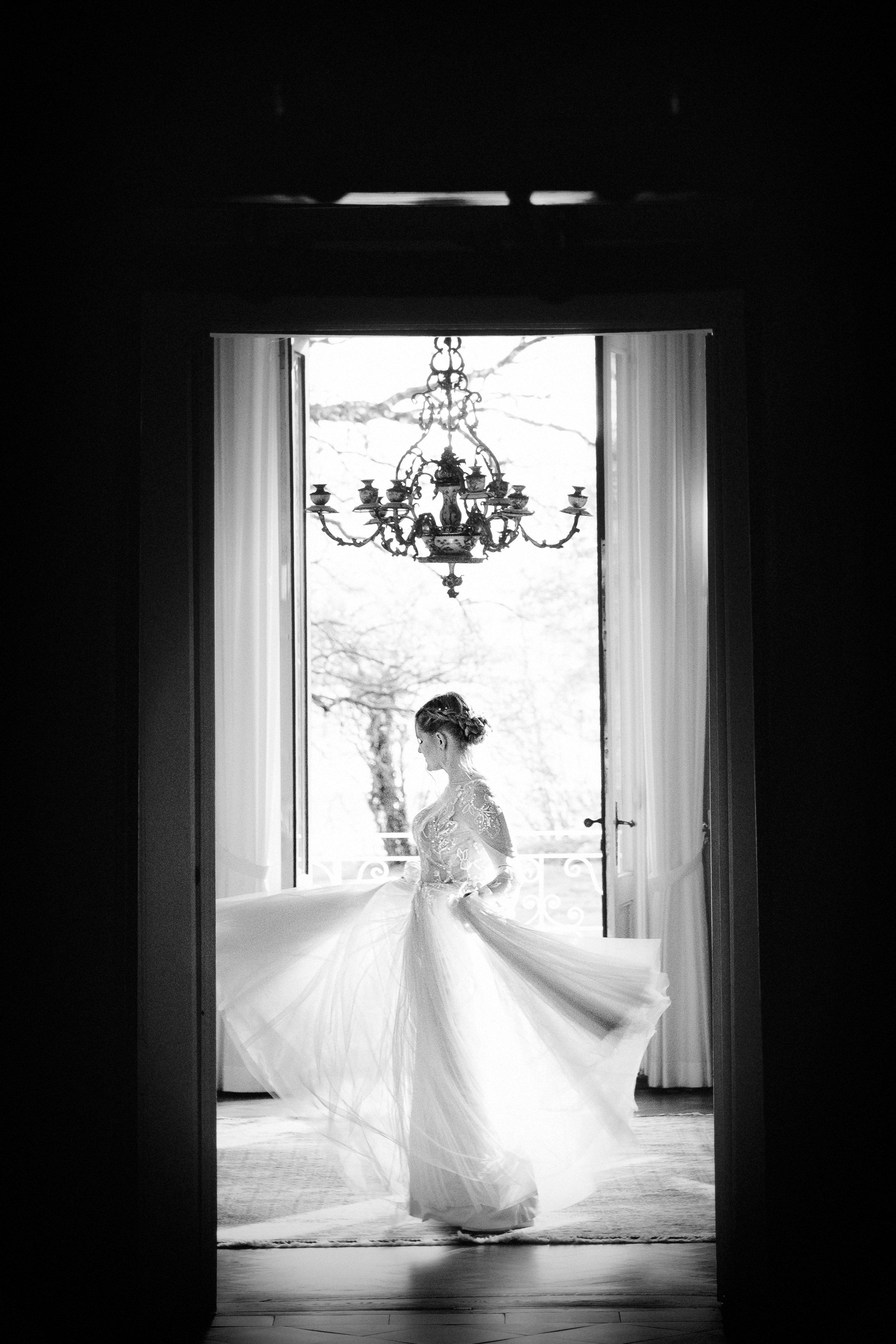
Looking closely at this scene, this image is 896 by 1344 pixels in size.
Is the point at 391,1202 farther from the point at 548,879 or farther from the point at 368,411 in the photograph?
the point at 548,879

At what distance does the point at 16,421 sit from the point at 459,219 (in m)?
1.16

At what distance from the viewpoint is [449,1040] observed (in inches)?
152

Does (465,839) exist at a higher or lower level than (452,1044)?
higher

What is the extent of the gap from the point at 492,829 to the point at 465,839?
0.09 meters

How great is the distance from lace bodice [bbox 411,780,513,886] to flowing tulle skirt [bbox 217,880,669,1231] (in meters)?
0.15

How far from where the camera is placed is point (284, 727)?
19.2 ft

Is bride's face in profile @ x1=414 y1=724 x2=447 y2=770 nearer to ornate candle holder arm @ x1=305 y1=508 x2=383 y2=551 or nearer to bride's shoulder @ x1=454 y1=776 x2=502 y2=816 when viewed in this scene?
bride's shoulder @ x1=454 y1=776 x2=502 y2=816

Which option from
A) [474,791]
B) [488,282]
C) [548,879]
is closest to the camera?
[488,282]

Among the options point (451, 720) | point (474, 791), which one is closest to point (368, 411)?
point (451, 720)

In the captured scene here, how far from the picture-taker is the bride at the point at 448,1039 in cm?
380

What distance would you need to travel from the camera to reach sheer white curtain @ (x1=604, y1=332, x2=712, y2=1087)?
550 centimetres

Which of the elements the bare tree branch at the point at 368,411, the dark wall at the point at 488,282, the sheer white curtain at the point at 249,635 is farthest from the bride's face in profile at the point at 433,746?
the bare tree branch at the point at 368,411

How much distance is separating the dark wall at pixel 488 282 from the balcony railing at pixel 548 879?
9.67ft

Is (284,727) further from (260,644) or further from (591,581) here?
(591,581)
